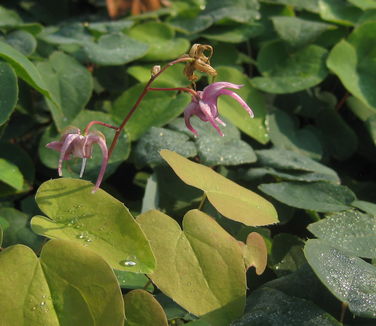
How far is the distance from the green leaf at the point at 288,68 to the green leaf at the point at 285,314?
646 mm

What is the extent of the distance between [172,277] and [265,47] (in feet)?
2.85

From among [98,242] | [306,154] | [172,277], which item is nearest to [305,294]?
[172,277]

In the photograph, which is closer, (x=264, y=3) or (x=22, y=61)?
(x=22, y=61)

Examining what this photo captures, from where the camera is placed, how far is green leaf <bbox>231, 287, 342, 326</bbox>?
2.64 feet

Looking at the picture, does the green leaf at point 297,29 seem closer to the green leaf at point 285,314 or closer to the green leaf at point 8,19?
the green leaf at point 8,19

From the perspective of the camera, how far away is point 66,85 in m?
1.27

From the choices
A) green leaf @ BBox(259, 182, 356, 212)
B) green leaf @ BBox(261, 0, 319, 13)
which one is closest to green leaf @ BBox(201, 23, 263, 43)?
green leaf @ BBox(261, 0, 319, 13)

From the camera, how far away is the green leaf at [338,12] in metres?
1.56

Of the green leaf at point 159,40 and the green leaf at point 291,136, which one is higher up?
the green leaf at point 159,40

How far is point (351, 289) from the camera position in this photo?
78cm

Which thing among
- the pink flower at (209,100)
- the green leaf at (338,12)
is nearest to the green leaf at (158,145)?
the pink flower at (209,100)

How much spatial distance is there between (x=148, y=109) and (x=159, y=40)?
312mm

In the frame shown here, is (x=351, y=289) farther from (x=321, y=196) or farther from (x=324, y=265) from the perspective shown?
(x=321, y=196)

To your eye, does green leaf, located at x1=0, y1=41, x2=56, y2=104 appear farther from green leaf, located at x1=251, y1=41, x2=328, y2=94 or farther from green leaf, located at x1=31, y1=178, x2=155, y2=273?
green leaf, located at x1=251, y1=41, x2=328, y2=94
